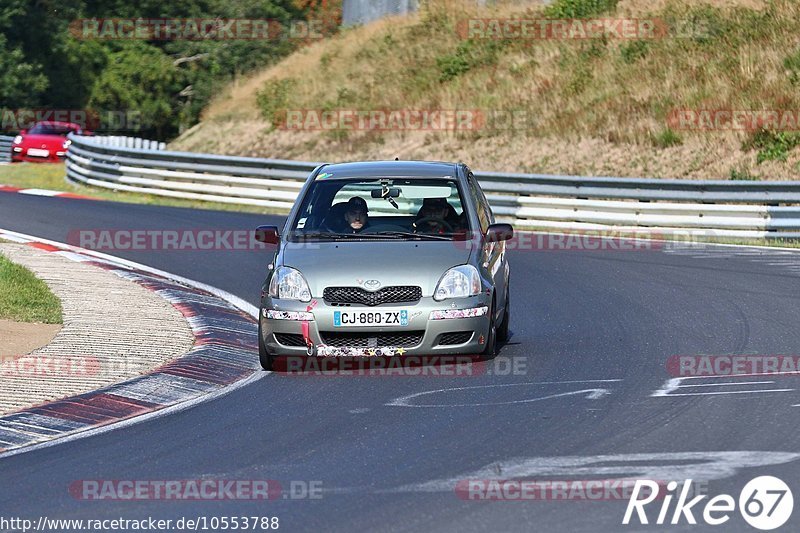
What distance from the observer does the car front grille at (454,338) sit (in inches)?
423

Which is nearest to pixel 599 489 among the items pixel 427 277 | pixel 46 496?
pixel 46 496

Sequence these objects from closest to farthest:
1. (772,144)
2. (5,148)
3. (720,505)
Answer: (720,505) < (772,144) < (5,148)

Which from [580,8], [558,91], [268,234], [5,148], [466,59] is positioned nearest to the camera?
[268,234]

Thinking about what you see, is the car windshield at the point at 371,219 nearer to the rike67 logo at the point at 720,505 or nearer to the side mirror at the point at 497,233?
the side mirror at the point at 497,233

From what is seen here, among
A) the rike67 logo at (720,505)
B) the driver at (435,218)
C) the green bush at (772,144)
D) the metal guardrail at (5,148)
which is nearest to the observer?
the rike67 logo at (720,505)

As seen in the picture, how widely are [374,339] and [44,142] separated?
3145 cm

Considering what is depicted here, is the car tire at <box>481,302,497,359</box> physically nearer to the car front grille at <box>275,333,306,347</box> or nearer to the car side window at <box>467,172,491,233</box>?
the car side window at <box>467,172,491,233</box>

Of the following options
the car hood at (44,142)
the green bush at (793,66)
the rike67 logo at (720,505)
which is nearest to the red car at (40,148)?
the car hood at (44,142)

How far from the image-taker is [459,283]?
10875 millimetres

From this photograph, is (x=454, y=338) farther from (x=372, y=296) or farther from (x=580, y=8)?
(x=580, y=8)

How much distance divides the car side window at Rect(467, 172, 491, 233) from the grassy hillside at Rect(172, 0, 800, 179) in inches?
599

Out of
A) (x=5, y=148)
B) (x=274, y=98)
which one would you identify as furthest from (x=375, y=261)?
(x=5, y=148)

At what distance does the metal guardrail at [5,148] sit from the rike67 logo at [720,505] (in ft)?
123

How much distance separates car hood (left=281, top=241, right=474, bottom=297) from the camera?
10.8 m
